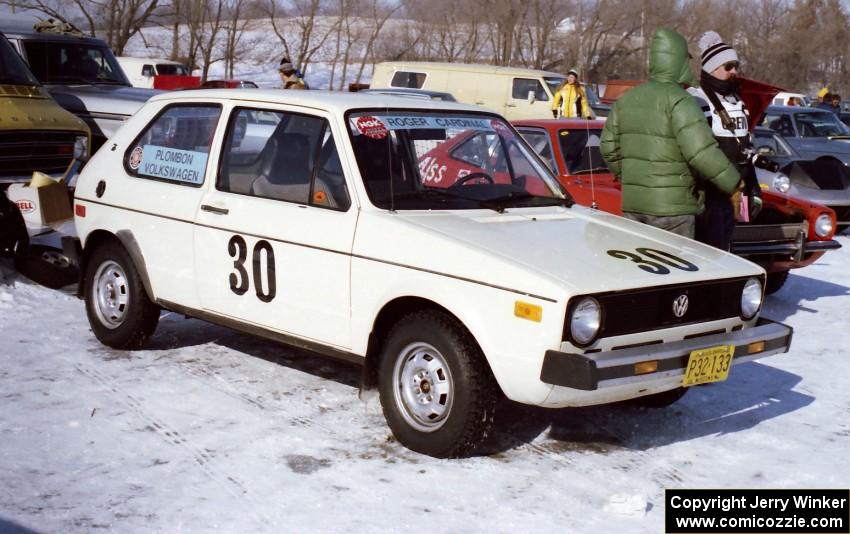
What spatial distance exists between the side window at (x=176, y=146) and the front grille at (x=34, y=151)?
3.15 meters

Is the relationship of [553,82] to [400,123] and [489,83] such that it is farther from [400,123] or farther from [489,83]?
[400,123]

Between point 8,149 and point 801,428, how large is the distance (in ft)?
22.7

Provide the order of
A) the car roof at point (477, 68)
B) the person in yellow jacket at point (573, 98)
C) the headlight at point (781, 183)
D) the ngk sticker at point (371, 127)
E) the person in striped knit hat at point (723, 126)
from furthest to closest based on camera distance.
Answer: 1. the car roof at point (477, 68)
2. the person in yellow jacket at point (573, 98)
3. the headlight at point (781, 183)
4. the person in striped knit hat at point (723, 126)
5. the ngk sticker at point (371, 127)

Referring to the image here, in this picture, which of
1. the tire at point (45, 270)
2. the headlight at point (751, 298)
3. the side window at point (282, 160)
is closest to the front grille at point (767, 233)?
the headlight at point (751, 298)

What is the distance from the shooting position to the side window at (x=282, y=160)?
17.9ft

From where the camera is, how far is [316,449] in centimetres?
503

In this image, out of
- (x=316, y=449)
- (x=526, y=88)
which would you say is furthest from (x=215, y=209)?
(x=526, y=88)

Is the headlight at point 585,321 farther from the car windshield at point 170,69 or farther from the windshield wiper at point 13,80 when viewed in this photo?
the car windshield at point 170,69

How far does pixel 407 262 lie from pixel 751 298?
1.75m

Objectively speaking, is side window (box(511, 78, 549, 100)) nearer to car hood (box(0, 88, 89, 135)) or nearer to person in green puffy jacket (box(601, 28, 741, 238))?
car hood (box(0, 88, 89, 135))

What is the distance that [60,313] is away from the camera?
768 cm

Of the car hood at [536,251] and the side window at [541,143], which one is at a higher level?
the side window at [541,143]

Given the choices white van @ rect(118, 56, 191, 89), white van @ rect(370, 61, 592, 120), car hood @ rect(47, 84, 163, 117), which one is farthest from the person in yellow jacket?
white van @ rect(118, 56, 191, 89)

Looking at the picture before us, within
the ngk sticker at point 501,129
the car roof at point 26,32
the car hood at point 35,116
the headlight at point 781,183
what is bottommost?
the headlight at point 781,183
